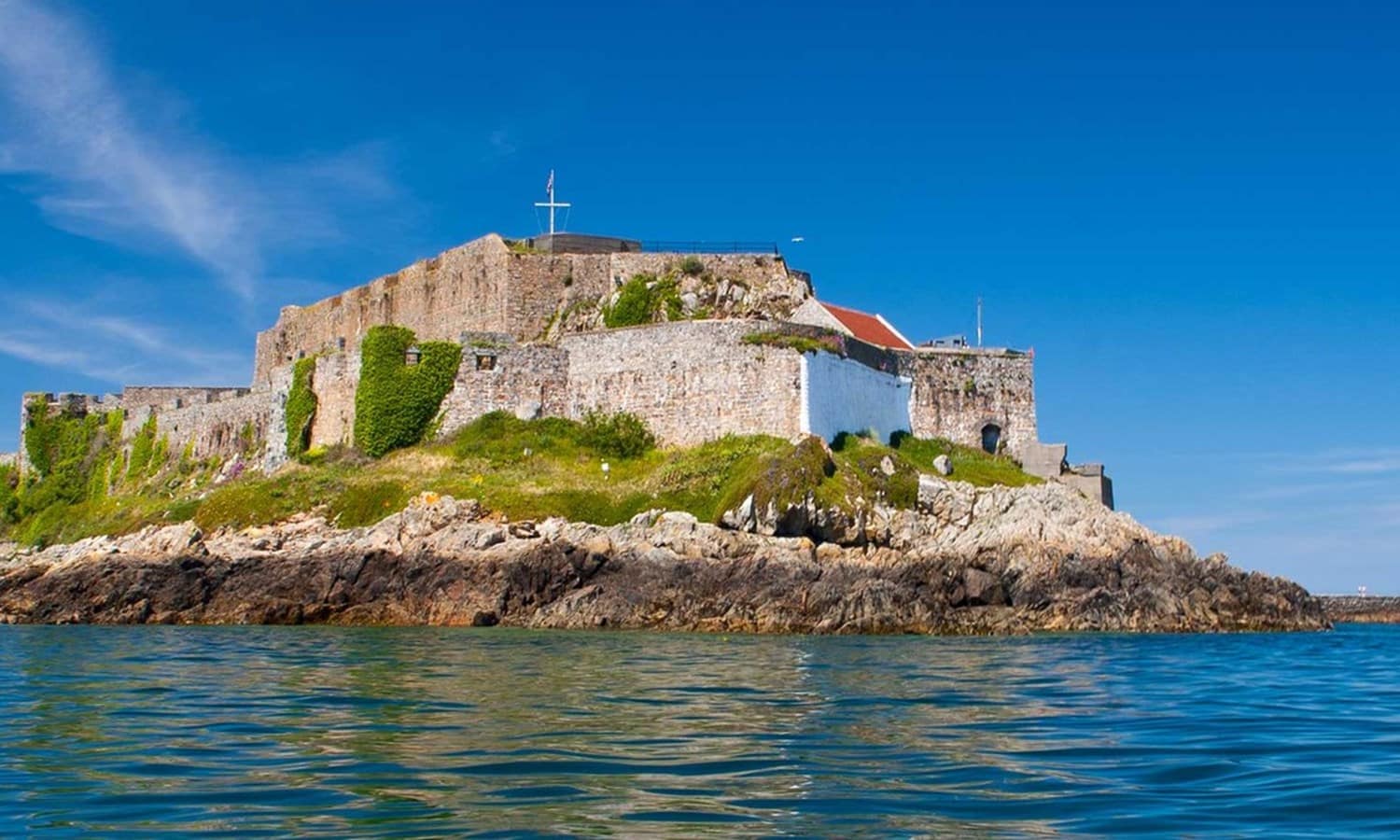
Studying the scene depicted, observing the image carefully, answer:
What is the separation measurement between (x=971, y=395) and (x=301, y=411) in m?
20.4

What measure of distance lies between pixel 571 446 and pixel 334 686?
23.4 m

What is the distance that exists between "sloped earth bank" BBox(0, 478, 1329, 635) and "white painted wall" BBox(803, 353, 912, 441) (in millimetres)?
3862

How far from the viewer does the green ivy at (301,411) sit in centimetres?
4344

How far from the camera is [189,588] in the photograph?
1262 inches

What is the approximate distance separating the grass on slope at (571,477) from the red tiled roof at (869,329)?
3.82 meters

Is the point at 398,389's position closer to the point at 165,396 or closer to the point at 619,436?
the point at 619,436

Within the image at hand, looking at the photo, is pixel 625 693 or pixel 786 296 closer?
pixel 625 693

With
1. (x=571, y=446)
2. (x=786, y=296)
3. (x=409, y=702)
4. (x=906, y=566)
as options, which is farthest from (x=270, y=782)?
(x=786, y=296)

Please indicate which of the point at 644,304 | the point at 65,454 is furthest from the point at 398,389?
the point at 65,454

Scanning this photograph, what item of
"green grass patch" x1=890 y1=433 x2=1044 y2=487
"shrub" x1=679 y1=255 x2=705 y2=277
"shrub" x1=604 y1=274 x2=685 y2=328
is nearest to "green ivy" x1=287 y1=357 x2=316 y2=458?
"shrub" x1=604 y1=274 x2=685 y2=328

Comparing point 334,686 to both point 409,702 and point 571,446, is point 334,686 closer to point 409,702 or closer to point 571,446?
point 409,702

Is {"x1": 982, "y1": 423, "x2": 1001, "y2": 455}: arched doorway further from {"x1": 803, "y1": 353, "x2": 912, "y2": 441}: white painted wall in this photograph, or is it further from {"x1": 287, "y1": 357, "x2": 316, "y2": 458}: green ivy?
{"x1": 287, "y1": 357, "x2": 316, "y2": 458}: green ivy

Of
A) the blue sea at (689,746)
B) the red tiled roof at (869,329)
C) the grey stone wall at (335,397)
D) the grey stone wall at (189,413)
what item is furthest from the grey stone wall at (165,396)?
the blue sea at (689,746)

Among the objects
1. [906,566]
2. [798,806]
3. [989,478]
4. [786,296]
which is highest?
[786,296]
